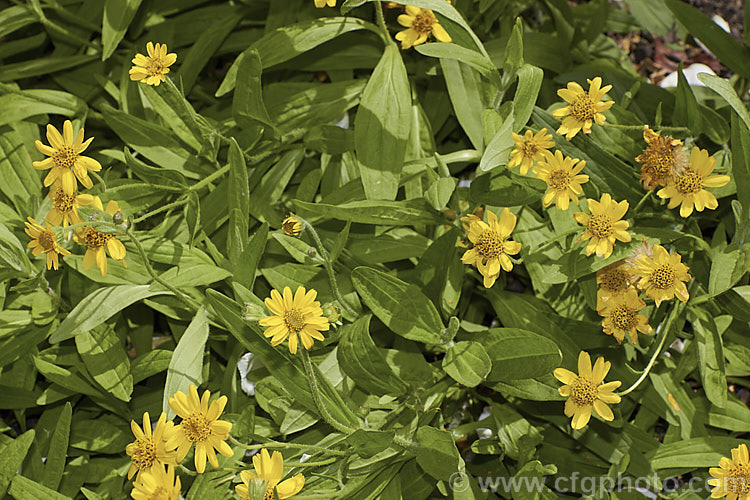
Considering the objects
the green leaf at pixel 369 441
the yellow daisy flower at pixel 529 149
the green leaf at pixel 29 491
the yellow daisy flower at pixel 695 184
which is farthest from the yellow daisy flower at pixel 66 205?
the yellow daisy flower at pixel 695 184

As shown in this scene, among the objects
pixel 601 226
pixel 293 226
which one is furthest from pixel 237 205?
pixel 601 226

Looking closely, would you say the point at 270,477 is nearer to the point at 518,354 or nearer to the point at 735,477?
the point at 518,354

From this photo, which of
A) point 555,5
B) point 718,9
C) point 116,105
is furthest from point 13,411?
point 718,9

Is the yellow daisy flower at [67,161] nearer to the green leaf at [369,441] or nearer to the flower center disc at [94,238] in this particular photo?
the flower center disc at [94,238]

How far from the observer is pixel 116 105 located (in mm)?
2303

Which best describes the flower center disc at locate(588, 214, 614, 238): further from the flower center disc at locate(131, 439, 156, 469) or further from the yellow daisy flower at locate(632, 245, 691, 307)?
the flower center disc at locate(131, 439, 156, 469)

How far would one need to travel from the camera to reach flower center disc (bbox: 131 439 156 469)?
1.39 meters

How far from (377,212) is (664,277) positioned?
2.41 ft

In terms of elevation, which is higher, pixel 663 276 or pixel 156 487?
pixel 663 276

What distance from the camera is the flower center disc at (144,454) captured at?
139cm

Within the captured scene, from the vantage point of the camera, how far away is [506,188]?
1.76m

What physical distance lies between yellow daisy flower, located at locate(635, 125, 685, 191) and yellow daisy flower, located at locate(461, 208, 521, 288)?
396mm

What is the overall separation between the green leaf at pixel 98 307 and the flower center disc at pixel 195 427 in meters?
0.41

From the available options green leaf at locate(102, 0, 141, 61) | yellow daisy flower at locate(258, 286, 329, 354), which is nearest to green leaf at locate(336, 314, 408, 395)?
yellow daisy flower at locate(258, 286, 329, 354)
